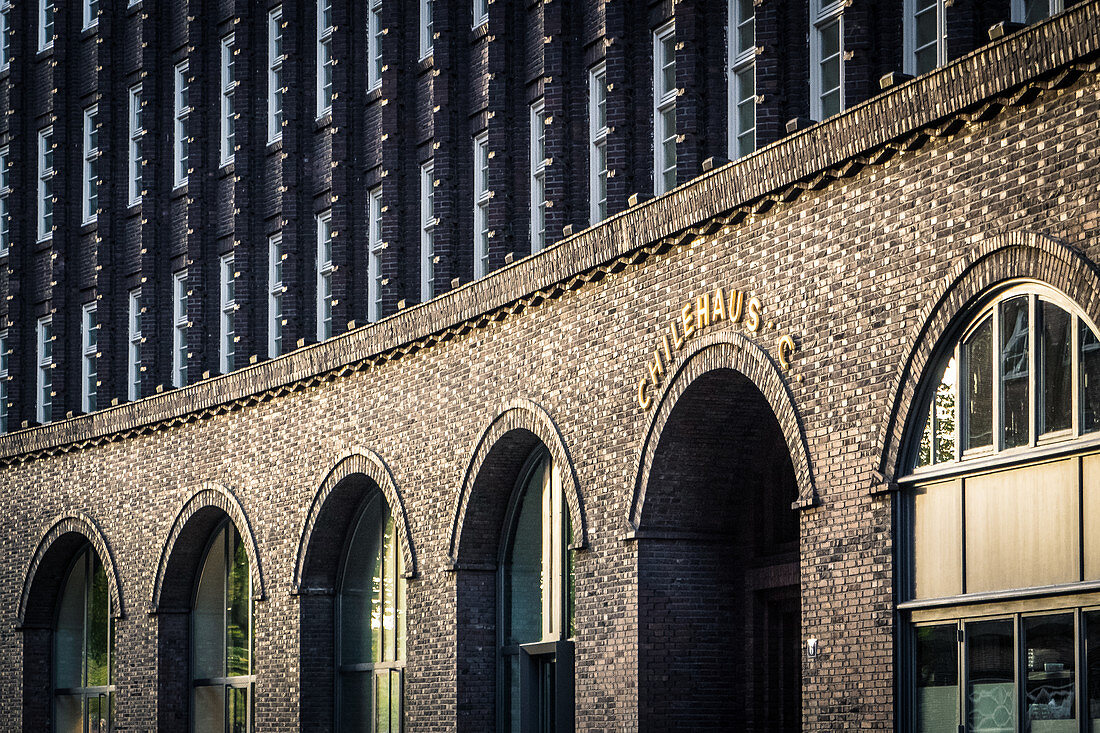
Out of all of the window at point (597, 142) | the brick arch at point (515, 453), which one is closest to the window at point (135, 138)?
the brick arch at point (515, 453)

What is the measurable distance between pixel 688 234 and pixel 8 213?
2360 centimetres

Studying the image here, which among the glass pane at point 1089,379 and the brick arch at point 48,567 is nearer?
the glass pane at point 1089,379

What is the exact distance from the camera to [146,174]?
113 feet

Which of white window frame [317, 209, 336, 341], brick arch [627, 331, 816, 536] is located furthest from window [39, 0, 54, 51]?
brick arch [627, 331, 816, 536]

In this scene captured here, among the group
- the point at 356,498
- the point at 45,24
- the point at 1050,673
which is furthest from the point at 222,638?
the point at 1050,673

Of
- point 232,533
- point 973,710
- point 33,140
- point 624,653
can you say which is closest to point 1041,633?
point 973,710

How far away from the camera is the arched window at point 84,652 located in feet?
113

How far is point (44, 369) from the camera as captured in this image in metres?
37.9

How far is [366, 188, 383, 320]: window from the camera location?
28.6 meters

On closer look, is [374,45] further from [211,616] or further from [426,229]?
[211,616]

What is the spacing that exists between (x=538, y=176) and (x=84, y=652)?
1544 centimetres

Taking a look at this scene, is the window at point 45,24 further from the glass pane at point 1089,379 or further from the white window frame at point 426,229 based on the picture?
the glass pane at point 1089,379

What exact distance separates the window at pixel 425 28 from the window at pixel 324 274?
3.38m

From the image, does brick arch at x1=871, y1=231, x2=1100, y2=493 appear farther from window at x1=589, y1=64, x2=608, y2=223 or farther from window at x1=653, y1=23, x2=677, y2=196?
window at x1=589, y1=64, x2=608, y2=223
